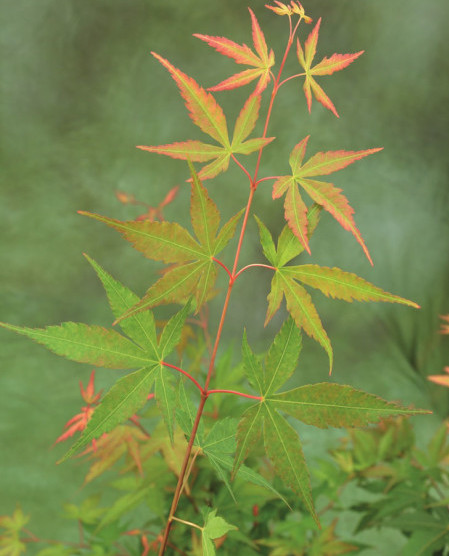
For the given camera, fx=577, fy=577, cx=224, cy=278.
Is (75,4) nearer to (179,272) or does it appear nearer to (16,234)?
Result: (16,234)

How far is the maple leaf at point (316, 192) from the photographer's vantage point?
0.73 ft

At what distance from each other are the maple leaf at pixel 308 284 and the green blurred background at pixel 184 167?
95 cm

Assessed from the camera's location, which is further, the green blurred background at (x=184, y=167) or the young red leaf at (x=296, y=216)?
the green blurred background at (x=184, y=167)

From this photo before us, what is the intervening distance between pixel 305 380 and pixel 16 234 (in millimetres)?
668

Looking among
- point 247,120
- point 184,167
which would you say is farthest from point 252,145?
point 184,167

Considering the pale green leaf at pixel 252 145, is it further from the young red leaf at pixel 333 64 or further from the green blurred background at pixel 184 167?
the green blurred background at pixel 184 167

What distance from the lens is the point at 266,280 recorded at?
122 centimetres

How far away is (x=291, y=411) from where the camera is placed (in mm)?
223

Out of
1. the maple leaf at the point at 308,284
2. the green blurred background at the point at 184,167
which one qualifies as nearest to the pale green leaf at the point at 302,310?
the maple leaf at the point at 308,284

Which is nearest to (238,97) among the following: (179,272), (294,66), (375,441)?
(294,66)

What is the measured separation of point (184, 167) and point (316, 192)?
962 mm

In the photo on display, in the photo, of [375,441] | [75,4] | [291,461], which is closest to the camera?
[291,461]

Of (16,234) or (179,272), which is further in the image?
(16,234)

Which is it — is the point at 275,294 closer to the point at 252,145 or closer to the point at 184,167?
the point at 252,145
